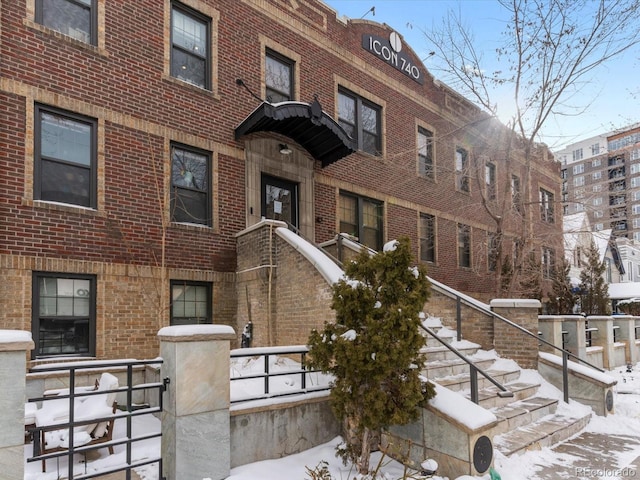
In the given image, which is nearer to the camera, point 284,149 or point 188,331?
point 188,331

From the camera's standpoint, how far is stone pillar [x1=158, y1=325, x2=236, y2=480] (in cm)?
421

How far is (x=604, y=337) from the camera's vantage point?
40.8 feet

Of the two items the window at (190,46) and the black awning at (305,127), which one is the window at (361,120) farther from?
the window at (190,46)

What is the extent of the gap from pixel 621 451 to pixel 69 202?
8867 millimetres

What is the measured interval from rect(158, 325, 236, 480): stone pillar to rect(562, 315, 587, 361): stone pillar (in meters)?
9.06

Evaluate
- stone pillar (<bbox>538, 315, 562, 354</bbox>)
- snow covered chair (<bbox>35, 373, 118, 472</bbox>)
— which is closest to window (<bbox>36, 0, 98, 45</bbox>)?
snow covered chair (<bbox>35, 373, 118, 472</bbox>)

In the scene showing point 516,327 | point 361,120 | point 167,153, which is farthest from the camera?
point 361,120

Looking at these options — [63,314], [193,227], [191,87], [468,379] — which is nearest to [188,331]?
[63,314]

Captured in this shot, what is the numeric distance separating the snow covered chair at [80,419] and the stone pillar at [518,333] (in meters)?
6.70

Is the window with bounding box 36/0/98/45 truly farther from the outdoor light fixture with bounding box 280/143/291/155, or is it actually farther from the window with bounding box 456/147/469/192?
the window with bounding box 456/147/469/192

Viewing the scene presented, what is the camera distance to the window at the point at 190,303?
8.48 metres

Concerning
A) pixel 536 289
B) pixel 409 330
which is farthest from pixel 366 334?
pixel 536 289

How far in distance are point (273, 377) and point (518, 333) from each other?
4.63 metres

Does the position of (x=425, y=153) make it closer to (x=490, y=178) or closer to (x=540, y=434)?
(x=490, y=178)
